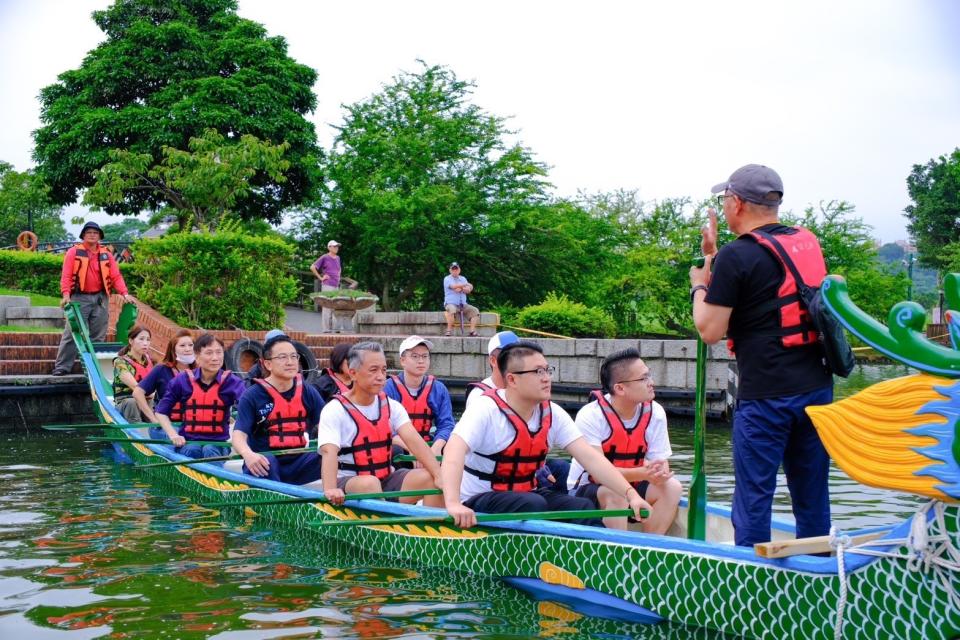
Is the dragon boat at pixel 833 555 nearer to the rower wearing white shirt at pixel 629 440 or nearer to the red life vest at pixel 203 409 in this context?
the rower wearing white shirt at pixel 629 440

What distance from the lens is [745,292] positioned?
3.63 meters

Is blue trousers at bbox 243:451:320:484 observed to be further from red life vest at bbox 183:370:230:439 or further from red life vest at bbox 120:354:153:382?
red life vest at bbox 120:354:153:382

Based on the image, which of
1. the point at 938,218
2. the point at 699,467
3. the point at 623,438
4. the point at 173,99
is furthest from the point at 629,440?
the point at 938,218

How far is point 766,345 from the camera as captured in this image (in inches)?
144

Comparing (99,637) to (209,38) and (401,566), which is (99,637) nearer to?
(401,566)

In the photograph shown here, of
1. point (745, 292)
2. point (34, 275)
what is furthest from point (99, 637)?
point (34, 275)

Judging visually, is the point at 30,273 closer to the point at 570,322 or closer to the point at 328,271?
the point at 328,271

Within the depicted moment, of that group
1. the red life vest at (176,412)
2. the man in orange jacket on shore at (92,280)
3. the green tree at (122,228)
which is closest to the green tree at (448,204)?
the man in orange jacket on shore at (92,280)

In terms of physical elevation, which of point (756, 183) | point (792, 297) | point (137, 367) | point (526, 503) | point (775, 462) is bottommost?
point (526, 503)

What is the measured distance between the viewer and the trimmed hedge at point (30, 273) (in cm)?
2019

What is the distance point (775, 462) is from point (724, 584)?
517 millimetres

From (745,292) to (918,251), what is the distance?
38317mm

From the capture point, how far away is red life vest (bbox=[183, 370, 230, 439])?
316 inches

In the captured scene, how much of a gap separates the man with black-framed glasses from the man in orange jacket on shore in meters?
7.92
